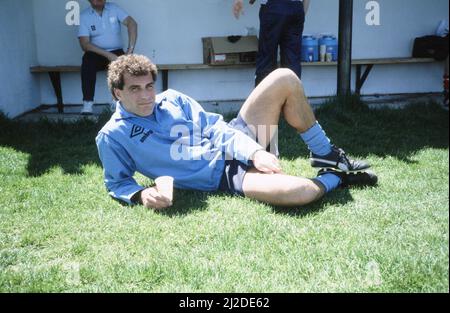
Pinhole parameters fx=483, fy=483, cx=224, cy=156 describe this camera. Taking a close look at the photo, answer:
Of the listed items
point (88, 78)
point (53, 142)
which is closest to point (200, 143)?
point (53, 142)

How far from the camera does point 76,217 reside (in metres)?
3.23

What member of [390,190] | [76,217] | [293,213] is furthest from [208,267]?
[390,190]

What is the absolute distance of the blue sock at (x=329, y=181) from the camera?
10.7ft

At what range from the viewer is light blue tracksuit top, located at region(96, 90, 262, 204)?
3.26 meters

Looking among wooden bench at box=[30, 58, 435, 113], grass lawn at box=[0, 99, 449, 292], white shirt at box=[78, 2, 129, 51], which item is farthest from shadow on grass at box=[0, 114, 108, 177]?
white shirt at box=[78, 2, 129, 51]

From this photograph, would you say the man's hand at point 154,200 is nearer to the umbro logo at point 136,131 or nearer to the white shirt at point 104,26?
the umbro logo at point 136,131

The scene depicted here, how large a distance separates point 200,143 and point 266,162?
2.07 ft

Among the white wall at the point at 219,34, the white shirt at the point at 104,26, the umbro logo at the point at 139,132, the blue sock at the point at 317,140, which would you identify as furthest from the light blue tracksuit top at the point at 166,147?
the white wall at the point at 219,34

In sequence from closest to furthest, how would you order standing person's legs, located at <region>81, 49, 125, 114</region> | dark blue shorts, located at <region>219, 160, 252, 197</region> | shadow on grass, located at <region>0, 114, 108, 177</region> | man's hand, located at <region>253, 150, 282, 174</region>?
man's hand, located at <region>253, 150, 282, 174</region>
dark blue shorts, located at <region>219, 160, 252, 197</region>
shadow on grass, located at <region>0, 114, 108, 177</region>
standing person's legs, located at <region>81, 49, 125, 114</region>

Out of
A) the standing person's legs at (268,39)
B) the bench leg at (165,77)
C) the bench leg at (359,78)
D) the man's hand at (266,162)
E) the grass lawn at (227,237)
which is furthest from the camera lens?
the bench leg at (359,78)

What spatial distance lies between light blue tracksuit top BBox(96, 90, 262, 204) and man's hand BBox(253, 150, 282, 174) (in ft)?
0.73

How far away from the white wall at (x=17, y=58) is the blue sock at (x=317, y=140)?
4.28 meters

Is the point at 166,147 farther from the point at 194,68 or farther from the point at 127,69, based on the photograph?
the point at 194,68

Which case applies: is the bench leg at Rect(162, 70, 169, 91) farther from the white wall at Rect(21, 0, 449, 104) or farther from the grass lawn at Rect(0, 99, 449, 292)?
the grass lawn at Rect(0, 99, 449, 292)
